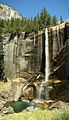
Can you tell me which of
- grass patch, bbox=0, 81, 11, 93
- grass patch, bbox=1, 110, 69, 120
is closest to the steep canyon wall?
grass patch, bbox=0, 81, 11, 93

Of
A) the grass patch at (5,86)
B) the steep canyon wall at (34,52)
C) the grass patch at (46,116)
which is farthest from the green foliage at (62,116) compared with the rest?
the grass patch at (5,86)

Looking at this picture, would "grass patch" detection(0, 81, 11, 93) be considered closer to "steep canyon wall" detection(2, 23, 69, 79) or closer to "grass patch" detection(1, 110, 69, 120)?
"steep canyon wall" detection(2, 23, 69, 79)

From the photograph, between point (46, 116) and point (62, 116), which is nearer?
point (62, 116)

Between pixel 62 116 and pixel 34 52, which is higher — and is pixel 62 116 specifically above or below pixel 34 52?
below

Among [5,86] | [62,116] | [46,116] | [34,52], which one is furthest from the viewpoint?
[34,52]

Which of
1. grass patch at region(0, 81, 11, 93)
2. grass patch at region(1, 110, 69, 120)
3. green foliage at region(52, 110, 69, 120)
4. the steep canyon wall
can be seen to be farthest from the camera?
the steep canyon wall

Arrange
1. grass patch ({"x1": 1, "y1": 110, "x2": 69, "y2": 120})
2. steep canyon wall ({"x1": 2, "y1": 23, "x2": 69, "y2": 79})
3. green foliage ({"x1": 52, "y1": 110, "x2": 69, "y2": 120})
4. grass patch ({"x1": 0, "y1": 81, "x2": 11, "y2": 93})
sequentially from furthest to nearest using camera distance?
steep canyon wall ({"x1": 2, "y1": 23, "x2": 69, "y2": 79}) → grass patch ({"x1": 0, "y1": 81, "x2": 11, "y2": 93}) → grass patch ({"x1": 1, "y1": 110, "x2": 69, "y2": 120}) → green foliage ({"x1": 52, "y1": 110, "x2": 69, "y2": 120})

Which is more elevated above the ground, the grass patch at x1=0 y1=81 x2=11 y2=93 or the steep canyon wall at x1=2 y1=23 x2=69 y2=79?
the steep canyon wall at x1=2 y1=23 x2=69 y2=79

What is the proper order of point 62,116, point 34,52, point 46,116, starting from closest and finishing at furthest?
1. point 62,116
2. point 46,116
3. point 34,52

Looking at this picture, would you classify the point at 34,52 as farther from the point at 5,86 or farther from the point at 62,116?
the point at 62,116

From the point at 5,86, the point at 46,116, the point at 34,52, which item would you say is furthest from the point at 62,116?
the point at 34,52

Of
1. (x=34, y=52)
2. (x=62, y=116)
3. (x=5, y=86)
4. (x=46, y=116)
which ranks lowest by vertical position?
(x=5, y=86)

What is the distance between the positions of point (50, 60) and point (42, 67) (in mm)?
2522

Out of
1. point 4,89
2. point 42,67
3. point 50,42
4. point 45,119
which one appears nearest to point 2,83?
point 4,89
